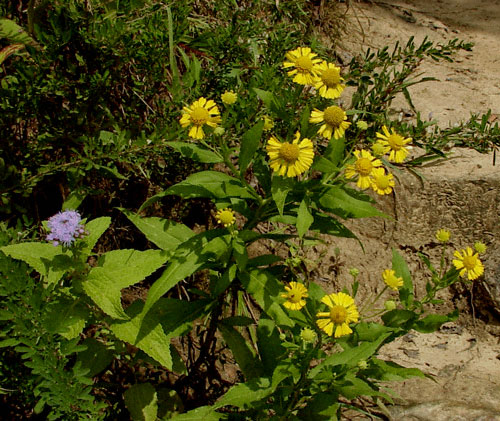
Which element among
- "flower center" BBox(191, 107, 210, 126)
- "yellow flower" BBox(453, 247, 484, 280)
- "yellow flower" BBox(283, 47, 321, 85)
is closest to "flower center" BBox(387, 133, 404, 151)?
"yellow flower" BBox(283, 47, 321, 85)

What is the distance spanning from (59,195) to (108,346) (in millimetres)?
927

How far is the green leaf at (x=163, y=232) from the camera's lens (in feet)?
6.88

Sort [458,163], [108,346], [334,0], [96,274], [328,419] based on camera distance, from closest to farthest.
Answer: [96,274] → [328,419] → [108,346] → [458,163] → [334,0]

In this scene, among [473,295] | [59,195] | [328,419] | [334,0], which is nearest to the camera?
[328,419]

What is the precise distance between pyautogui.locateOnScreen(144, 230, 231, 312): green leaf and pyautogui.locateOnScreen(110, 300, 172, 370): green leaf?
0.38 feet

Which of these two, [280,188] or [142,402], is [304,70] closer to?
[280,188]

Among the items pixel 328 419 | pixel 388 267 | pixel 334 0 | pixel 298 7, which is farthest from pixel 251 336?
pixel 334 0

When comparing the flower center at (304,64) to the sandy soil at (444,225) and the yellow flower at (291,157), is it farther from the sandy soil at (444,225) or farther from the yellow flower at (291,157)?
the sandy soil at (444,225)

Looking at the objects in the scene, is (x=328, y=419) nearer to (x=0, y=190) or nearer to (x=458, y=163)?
(x=0, y=190)

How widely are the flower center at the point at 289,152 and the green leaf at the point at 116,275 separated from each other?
1.98ft

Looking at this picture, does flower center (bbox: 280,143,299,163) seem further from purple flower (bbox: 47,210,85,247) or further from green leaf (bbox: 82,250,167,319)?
purple flower (bbox: 47,210,85,247)

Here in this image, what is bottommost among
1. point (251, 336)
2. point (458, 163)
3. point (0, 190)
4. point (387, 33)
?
point (251, 336)

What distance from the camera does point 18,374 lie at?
1.95 metres

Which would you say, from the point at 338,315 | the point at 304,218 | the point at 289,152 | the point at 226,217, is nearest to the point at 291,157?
the point at 289,152
